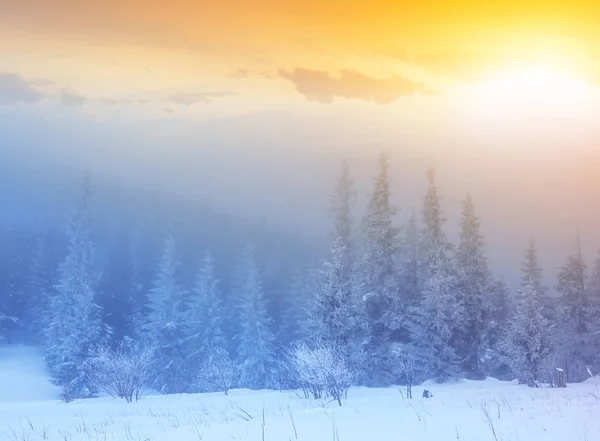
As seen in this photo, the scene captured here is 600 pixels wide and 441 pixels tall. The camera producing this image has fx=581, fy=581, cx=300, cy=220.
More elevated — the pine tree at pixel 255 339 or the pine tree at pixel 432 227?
the pine tree at pixel 432 227

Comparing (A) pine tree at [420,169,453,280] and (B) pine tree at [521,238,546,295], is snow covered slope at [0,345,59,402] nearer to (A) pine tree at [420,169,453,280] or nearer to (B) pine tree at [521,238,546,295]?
(A) pine tree at [420,169,453,280]

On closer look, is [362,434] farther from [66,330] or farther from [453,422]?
[66,330]

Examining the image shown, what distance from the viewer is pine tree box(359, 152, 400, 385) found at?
42.2m

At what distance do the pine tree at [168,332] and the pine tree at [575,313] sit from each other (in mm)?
33206

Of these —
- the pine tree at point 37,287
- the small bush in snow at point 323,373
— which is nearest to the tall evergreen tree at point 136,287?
the pine tree at point 37,287

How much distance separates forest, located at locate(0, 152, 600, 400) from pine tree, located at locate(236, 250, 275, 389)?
0.43 feet

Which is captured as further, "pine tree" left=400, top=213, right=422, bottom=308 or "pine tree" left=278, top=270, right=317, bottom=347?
"pine tree" left=278, top=270, right=317, bottom=347

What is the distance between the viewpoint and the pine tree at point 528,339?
3631 cm

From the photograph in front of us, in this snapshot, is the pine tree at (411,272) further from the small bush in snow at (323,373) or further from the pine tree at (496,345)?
the small bush in snow at (323,373)

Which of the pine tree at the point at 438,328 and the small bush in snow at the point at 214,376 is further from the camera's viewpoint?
the pine tree at the point at 438,328

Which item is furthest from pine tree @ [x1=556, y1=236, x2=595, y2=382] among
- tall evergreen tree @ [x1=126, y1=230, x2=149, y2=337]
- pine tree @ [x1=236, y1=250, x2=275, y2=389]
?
tall evergreen tree @ [x1=126, y1=230, x2=149, y2=337]

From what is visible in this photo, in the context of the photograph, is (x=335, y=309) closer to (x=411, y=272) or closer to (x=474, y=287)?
(x=411, y=272)

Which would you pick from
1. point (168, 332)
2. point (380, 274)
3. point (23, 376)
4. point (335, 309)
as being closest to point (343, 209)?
point (380, 274)

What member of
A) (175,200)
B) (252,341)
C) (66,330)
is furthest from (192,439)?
(175,200)
